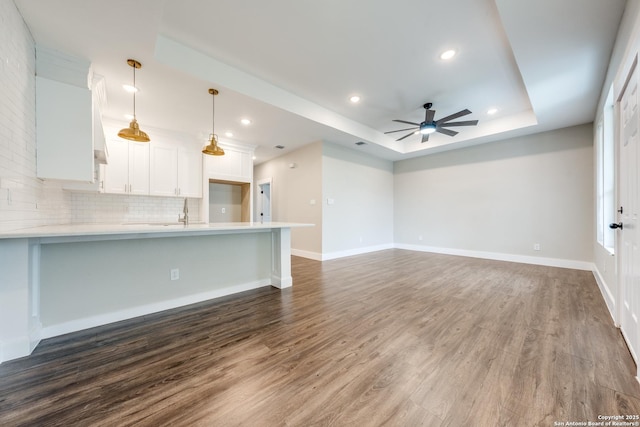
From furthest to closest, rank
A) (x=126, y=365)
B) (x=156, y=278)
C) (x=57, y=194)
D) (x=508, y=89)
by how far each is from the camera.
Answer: (x=508, y=89) → (x=57, y=194) → (x=156, y=278) → (x=126, y=365)

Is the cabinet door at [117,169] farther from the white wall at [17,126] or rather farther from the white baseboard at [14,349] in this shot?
the white baseboard at [14,349]

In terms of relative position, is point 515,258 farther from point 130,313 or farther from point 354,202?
point 130,313

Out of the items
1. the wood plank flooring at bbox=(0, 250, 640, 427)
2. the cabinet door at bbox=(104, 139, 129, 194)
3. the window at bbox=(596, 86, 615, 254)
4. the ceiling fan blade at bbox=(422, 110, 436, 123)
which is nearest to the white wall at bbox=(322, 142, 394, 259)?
the ceiling fan blade at bbox=(422, 110, 436, 123)

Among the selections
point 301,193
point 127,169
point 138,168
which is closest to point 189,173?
point 138,168

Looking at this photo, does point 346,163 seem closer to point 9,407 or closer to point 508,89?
point 508,89

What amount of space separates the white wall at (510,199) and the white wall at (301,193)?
2977 mm

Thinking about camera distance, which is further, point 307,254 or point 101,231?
point 307,254

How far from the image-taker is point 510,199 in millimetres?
5266

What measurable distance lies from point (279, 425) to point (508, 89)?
4.95 m

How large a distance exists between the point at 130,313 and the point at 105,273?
481mm

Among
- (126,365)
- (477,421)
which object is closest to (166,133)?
(126,365)

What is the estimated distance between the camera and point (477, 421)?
1271 millimetres

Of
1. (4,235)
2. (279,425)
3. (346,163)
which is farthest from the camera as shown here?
(346,163)

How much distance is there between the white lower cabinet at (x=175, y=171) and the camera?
4.63m
